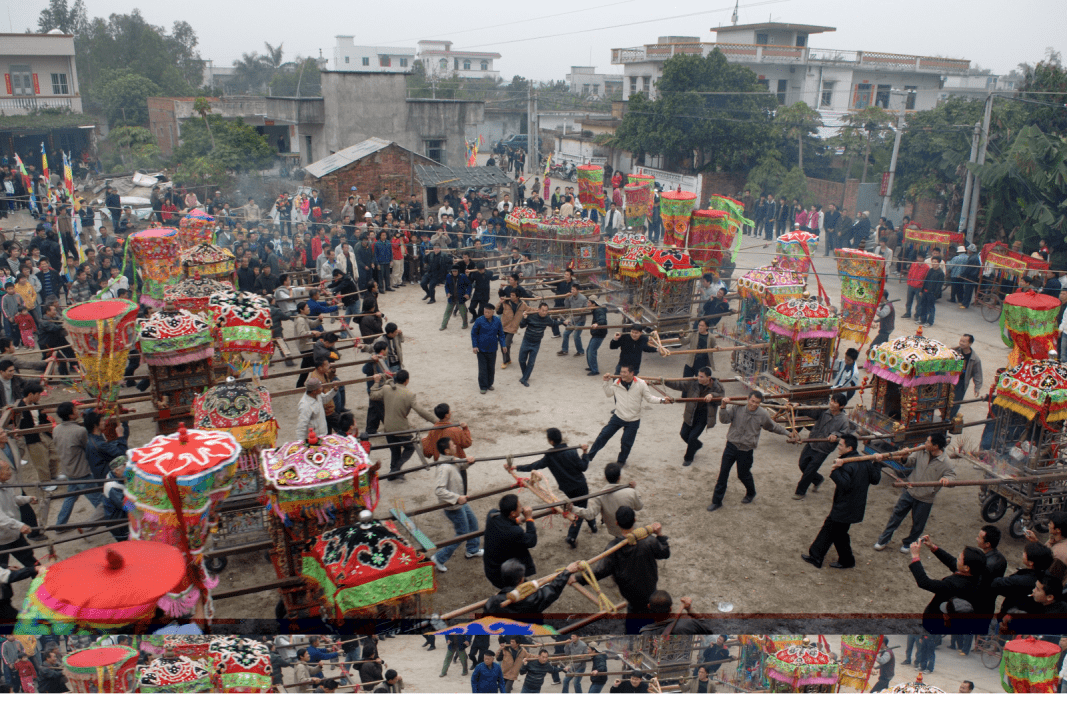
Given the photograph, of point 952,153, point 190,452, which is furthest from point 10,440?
point 952,153

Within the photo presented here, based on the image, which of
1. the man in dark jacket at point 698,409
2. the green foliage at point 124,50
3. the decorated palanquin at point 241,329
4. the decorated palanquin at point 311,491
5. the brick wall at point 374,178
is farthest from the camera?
the green foliage at point 124,50

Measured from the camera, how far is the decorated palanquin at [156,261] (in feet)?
37.7

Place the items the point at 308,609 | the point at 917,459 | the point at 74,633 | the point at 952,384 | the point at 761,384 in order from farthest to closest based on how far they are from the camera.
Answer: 1. the point at 761,384
2. the point at 952,384
3. the point at 917,459
4. the point at 308,609
5. the point at 74,633

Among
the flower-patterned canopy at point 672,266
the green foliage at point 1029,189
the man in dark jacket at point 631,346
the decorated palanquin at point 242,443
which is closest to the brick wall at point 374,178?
the flower-patterned canopy at point 672,266

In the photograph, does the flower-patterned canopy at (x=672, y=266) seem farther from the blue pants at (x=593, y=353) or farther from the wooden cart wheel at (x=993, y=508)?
the wooden cart wheel at (x=993, y=508)

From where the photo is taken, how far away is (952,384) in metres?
8.74

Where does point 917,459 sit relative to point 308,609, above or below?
above

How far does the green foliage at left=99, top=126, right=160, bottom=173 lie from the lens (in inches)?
1199

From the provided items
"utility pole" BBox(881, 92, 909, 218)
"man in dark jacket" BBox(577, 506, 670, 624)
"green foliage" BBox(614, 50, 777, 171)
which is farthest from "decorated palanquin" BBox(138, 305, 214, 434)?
"green foliage" BBox(614, 50, 777, 171)

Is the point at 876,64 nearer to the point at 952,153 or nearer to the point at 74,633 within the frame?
the point at 952,153

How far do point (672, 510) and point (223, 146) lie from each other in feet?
82.8

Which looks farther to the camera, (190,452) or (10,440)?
(10,440)

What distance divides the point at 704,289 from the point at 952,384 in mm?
4958

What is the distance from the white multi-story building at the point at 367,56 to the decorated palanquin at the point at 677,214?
1141 inches
